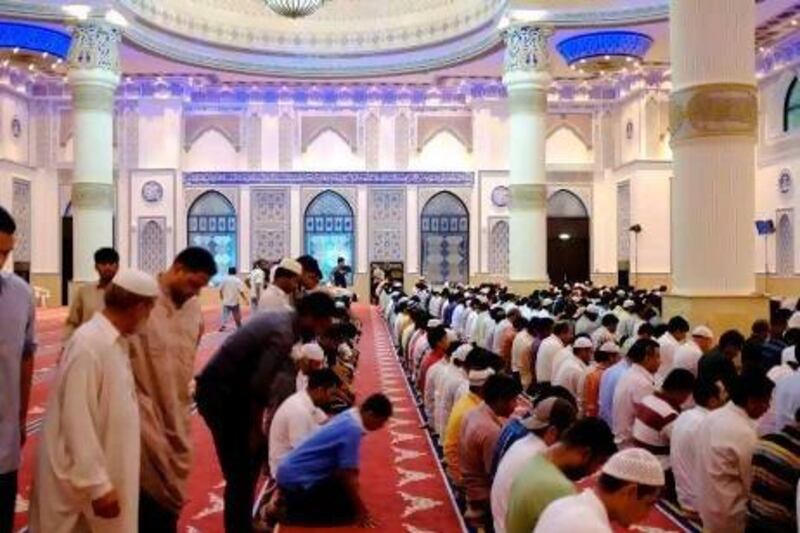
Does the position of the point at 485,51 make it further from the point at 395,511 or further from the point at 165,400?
the point at 165,400

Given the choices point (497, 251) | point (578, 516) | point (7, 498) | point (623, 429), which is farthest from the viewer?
point (497, 251)

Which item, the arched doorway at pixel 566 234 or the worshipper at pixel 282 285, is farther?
the arched doorway at pixel 566 234

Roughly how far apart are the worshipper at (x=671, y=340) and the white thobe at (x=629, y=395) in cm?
82

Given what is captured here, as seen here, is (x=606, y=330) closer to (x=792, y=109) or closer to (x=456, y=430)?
(x=456, y=430)

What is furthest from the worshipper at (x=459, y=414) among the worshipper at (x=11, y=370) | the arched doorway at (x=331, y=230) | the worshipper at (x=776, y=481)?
the arched doorway at (x=331, y=230)

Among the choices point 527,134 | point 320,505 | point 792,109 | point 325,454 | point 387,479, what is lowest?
point 387,479

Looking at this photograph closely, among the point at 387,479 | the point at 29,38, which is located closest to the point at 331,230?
the point at 29,38

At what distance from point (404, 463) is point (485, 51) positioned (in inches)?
431

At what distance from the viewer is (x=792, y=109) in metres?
14.4

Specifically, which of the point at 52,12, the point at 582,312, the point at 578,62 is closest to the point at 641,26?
the point at 578,62

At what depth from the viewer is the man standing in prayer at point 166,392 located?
2.95 m

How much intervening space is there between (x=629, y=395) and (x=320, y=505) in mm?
1784

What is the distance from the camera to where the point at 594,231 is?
63.6 feet

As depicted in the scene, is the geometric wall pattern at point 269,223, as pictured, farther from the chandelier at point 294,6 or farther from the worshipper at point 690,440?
the worshipper at point 690,440
